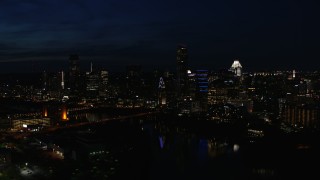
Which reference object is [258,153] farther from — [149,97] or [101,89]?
[101,89]

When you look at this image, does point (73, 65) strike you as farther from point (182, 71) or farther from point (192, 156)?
point (192, 156)

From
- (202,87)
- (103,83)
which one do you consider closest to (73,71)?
(103,83)

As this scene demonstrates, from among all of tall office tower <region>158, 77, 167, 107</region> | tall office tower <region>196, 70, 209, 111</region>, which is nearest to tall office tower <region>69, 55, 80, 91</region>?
tall office tower <region>158, 77, 167, 107</region>

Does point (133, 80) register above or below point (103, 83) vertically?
above

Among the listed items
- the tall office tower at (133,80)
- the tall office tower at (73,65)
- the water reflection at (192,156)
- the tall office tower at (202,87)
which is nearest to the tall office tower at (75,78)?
the tall office tower at (73,65)

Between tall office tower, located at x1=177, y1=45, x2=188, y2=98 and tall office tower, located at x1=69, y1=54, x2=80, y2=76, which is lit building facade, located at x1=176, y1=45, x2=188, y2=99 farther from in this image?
tall office tower, located at x1=69, y1=54, x2=80, y2=76

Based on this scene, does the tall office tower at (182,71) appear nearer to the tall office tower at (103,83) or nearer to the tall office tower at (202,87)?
the tall office tower at (202,87)
